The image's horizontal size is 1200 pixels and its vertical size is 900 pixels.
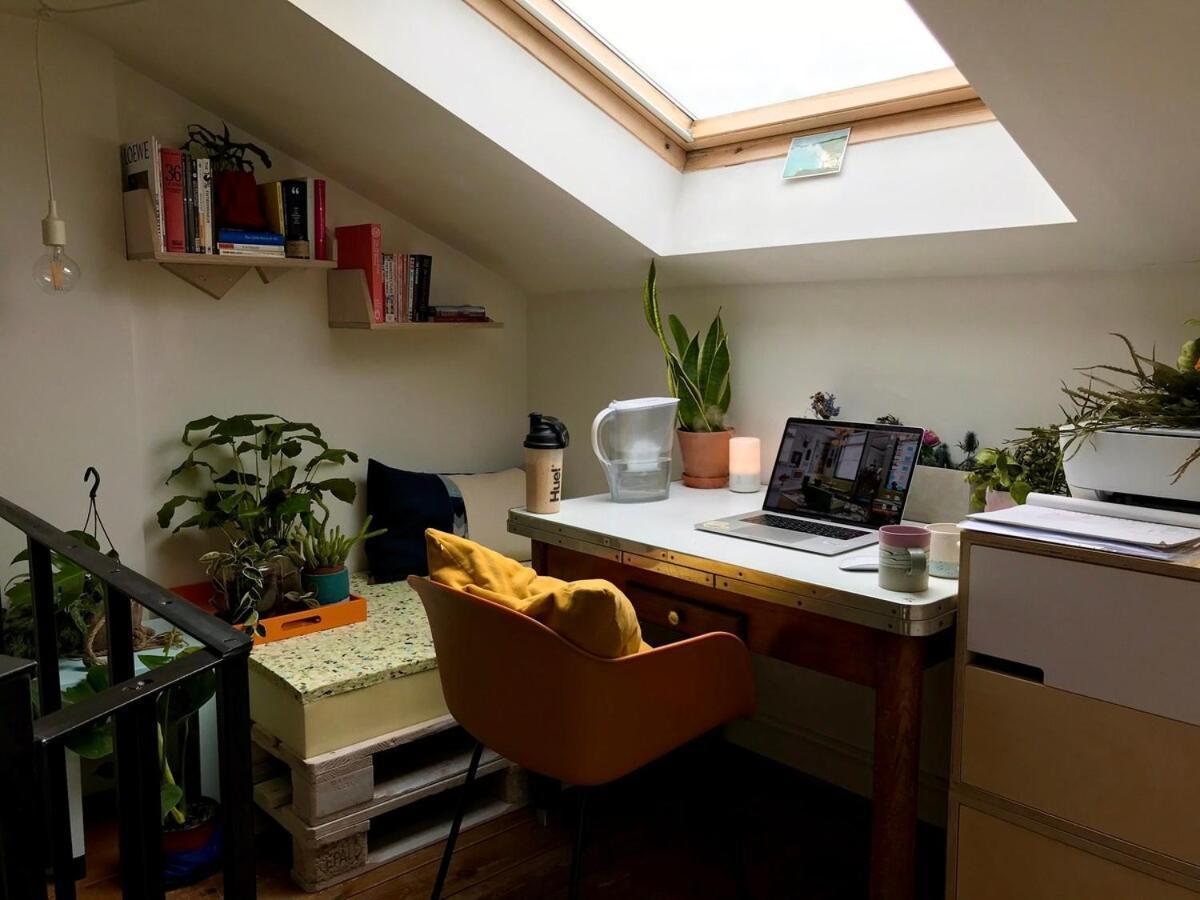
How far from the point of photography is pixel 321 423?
300cm

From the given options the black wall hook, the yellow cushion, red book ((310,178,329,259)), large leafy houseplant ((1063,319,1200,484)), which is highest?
red book ((310,178,329,259))

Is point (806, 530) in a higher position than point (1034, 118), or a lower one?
lower

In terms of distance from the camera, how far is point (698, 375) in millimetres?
2637

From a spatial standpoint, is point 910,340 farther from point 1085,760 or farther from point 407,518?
point 407,518

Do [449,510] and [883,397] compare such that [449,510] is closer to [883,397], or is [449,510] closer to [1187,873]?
[883,397]

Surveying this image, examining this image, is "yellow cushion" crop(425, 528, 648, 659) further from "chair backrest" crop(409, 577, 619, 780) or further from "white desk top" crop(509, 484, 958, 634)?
"white desk top" crop(509, 484, 958, 634)

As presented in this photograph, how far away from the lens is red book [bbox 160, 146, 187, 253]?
2.39 metres

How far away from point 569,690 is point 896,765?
1.89ft

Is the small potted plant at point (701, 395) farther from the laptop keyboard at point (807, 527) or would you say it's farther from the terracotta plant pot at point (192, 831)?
the terracotta plant pot at point (192, 831)

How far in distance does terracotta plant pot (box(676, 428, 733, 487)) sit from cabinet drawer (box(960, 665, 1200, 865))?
113cm

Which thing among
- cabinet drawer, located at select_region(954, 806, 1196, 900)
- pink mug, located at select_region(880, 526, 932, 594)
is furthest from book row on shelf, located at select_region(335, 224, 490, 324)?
cabinet drawer, located at select_region(954, 806, 1196, 900)

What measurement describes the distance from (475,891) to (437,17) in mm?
1941

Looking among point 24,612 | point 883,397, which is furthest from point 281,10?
point 883,397

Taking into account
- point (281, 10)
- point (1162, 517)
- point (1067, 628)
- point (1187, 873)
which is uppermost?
point (281, 10)
